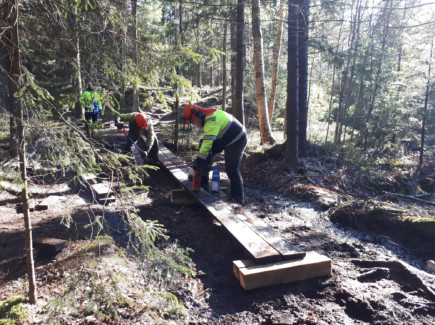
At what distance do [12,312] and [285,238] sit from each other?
4.22 metres

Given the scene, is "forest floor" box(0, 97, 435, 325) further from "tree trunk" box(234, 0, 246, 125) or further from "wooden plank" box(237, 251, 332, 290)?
"tree trunk" box(234, 0, 246, 125)

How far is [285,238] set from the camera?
5625mm

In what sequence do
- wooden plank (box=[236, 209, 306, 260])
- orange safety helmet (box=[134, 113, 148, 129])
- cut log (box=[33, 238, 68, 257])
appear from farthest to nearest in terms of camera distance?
orange safety helmet (box=[134, 113, 148, 129]) → cut log (box=[33, 238, 68, 257]) → wooden plank (box=[236, 209, 306, 260])

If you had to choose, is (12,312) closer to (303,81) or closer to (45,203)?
(45,203)

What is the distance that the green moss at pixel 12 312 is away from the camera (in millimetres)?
2745

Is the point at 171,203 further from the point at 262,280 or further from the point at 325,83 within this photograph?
the point at 325,83

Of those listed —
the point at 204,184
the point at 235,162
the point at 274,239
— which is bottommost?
the point at 274,239

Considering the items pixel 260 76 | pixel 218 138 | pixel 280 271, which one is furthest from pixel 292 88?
pixel 280 271

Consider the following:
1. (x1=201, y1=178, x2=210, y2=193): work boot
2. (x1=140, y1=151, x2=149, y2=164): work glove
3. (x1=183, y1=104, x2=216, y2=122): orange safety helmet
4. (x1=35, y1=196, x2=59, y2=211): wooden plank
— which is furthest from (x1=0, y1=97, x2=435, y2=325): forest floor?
(x1=183, y1=104, x2=216, y2=122): orange safety helmet

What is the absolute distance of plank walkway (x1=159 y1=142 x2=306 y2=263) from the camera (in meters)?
3.99

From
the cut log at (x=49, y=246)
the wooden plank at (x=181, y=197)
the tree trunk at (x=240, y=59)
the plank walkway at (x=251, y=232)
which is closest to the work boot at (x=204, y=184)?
the plank walkway at (x=251, y=232)

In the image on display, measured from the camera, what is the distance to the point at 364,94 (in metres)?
18.0

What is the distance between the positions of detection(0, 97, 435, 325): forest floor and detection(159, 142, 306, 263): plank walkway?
393mm

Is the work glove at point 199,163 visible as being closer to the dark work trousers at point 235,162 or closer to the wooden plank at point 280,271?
the dark work trousers at point 235,162
